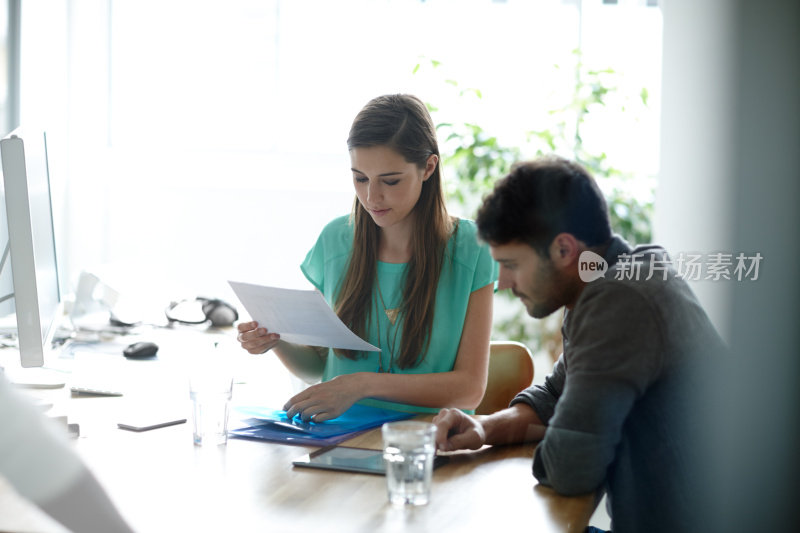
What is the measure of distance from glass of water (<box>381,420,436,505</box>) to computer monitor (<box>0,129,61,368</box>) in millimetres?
775

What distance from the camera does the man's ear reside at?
1.14 metres

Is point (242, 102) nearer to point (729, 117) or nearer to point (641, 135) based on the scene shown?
point (641, 135)

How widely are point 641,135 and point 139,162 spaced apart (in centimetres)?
224

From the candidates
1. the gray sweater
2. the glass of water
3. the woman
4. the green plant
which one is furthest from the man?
the green plant

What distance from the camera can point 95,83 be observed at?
365 cm

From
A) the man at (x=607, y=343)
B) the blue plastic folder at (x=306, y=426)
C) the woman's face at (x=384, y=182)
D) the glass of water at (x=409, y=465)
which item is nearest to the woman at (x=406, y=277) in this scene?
the woman's face at (x=384, y=182)

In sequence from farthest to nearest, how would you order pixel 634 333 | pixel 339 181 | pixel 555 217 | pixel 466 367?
pixel 339 181 < pixel 466 367 < pixel 555 217 < pixel 634 333

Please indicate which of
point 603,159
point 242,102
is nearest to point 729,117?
point 603,159

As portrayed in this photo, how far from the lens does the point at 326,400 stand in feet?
4.46

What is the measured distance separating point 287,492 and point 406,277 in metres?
0.74

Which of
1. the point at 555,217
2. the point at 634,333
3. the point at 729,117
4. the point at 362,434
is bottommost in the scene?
the point at 362,434

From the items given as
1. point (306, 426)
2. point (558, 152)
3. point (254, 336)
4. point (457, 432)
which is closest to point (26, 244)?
point (254, 336)

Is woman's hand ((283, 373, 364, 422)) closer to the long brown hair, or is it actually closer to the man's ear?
the long brown hair

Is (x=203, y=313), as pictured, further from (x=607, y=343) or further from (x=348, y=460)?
(x=607, y=343)
